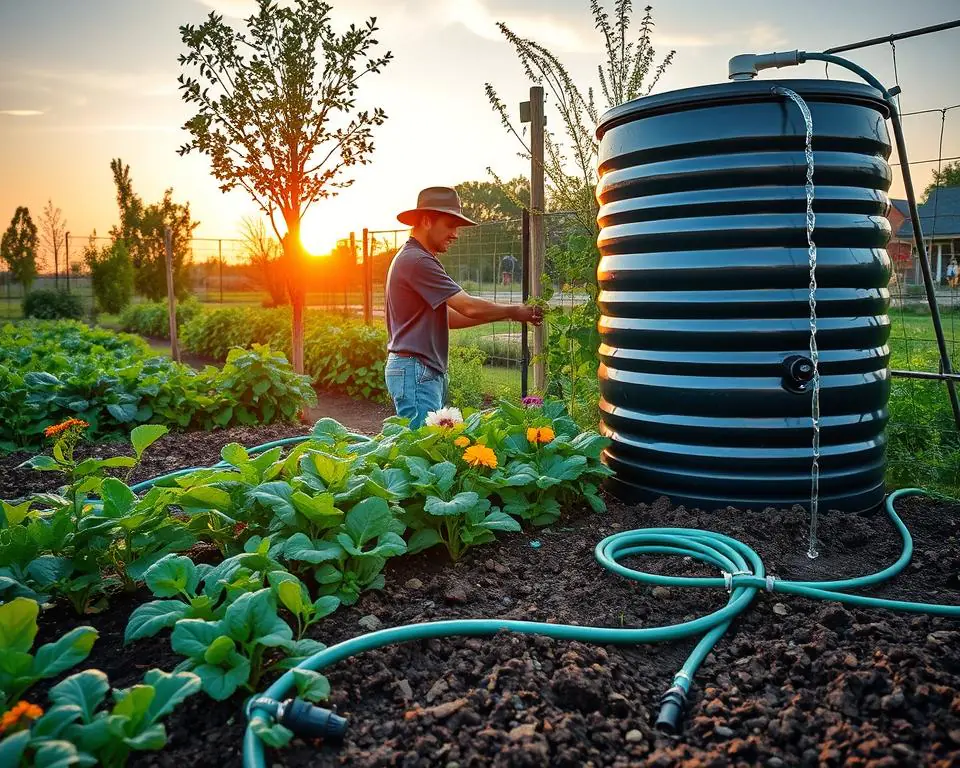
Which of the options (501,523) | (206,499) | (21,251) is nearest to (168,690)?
(206,499)

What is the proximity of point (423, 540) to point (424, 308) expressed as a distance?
5.92 feet

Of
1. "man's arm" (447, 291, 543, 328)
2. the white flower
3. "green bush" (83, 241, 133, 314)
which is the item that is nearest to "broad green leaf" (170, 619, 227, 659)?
the white flower

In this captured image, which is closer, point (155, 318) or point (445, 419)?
point (445, 419)

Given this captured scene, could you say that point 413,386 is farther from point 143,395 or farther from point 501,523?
point 143,395

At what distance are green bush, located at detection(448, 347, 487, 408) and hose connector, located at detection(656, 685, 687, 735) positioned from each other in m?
5.31

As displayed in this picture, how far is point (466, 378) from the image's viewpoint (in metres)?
7.69

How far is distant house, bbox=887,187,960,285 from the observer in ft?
14.7

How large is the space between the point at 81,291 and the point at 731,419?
82.2 ft

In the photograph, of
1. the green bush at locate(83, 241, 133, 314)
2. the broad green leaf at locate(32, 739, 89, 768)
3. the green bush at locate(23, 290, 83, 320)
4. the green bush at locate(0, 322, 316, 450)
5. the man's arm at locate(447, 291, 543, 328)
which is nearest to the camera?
the broad green leaf at locate(32, 739, 89, 768)

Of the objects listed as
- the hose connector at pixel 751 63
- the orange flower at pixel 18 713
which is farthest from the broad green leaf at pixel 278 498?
the hose connector at pixel 751 63

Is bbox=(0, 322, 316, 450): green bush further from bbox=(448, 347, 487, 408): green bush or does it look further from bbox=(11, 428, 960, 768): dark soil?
bbox=(11, 428, 960, 768): dark soil

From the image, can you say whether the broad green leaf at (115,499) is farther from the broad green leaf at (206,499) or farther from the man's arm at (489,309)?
the man's arm at (489,309)

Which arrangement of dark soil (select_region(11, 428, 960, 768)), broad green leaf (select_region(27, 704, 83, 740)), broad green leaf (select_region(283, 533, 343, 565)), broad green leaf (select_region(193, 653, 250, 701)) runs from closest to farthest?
broad green leaf (select_region(27, 704, 83, 740)) < dark soil (select_region(11, 428, 960, 768)) < broad green leaf (select_region(193, 653, 250, 701)) < broad green leaf (select_region(283, 533, 343, 565))

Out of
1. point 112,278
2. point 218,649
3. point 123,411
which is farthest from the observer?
point 112,278
